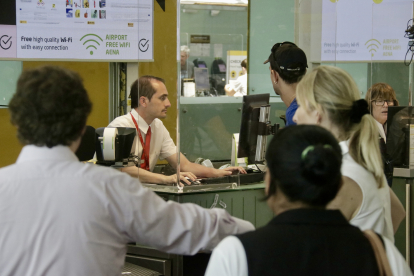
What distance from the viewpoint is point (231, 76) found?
15.7ft

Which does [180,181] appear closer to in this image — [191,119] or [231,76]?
[191,119]

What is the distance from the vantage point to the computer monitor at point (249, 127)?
126 inches

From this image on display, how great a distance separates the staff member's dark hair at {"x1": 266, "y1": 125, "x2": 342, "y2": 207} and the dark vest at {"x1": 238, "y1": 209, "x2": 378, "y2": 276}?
0.04m

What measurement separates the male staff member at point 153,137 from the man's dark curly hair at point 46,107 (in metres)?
1.73

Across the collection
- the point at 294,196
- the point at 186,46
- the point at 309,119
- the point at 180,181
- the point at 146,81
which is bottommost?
the point at 180,181

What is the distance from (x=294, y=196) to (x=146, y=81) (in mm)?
2149

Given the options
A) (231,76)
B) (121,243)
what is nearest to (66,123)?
(121,243)

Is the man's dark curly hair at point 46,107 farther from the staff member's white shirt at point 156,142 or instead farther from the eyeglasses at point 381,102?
the eyeglasses at point 381,102

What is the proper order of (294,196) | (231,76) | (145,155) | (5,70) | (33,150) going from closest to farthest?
(294,196)
(33,150)
(145,155)
(231,76)
(5,70)

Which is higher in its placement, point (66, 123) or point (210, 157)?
point (66, 123)

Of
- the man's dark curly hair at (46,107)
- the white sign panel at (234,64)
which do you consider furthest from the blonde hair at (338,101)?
the white sign panel at (234,64)

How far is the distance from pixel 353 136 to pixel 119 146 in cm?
165

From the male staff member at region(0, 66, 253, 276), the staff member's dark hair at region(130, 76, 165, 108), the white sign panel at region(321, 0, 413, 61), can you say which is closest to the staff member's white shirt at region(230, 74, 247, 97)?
the white sign panel at region(321, 0, 413, 61)

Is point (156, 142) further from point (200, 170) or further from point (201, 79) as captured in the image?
point (201, 79)
